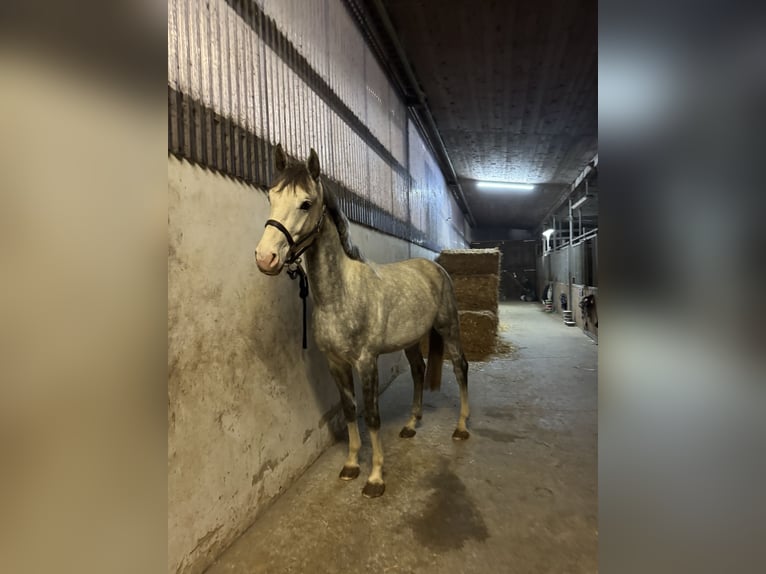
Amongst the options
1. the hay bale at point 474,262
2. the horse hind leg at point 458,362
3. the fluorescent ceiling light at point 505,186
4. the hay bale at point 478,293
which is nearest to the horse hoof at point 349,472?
the horse hind leg at point 458,362

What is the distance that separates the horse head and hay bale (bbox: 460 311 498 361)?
A: 320cm

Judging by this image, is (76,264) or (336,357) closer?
(76,264)

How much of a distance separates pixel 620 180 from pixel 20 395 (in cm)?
50

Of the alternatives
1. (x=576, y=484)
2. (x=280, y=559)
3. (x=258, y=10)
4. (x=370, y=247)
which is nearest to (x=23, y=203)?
(x=280, y=559)

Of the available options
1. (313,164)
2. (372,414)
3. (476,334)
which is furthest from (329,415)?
(476,334)

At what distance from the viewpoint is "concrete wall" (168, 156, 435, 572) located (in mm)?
1181

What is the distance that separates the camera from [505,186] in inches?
382

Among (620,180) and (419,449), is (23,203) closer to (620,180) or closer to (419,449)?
(620,180)

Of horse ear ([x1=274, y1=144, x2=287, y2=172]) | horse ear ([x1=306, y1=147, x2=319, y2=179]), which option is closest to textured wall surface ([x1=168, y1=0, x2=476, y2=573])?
horse ear ([x1=274, y1=144, x2=287, y2=172])

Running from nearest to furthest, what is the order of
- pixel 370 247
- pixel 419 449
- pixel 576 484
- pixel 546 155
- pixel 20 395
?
1. pixel 20 395
2. pixel 576 484
3. pixel 419 449
4. pixel 370 247
5. pixel 546 155

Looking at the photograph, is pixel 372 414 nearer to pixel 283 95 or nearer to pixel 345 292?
pixel 345 292

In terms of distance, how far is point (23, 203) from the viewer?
8.6 inches

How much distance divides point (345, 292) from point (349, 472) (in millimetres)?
926

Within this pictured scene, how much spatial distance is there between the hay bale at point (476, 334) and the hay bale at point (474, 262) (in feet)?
2.44
